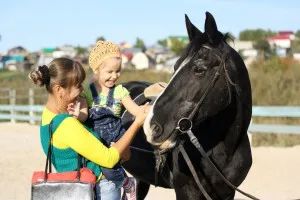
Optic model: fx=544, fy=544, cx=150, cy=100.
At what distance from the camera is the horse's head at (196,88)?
350 centimetres

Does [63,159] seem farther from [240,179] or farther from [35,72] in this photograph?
[240,179]

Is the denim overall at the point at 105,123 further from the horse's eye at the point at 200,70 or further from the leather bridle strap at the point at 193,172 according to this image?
the horse's eye at the point at 200,70

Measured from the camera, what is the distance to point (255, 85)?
1683cm

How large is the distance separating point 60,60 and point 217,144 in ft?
4.75

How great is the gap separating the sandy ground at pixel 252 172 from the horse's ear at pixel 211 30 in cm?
433

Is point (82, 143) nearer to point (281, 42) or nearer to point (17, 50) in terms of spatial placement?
point (281, 42)

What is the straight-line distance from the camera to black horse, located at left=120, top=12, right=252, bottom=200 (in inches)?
140

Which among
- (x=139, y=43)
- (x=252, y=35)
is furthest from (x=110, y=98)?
(x=139, y=43)

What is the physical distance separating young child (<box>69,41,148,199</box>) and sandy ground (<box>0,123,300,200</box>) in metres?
4.12

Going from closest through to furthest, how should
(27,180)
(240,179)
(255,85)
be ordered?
(240,179), (27,180), (255,85)

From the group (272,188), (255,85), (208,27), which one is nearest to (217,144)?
(208,27)

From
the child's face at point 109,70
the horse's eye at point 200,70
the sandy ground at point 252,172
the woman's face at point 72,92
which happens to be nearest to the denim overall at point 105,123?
the child's face at point 109,70

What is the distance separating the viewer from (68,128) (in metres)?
3.07

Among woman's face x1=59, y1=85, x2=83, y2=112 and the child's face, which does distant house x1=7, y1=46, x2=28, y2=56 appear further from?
woman's face x1=59, y1=85, x2=83, y2=112
